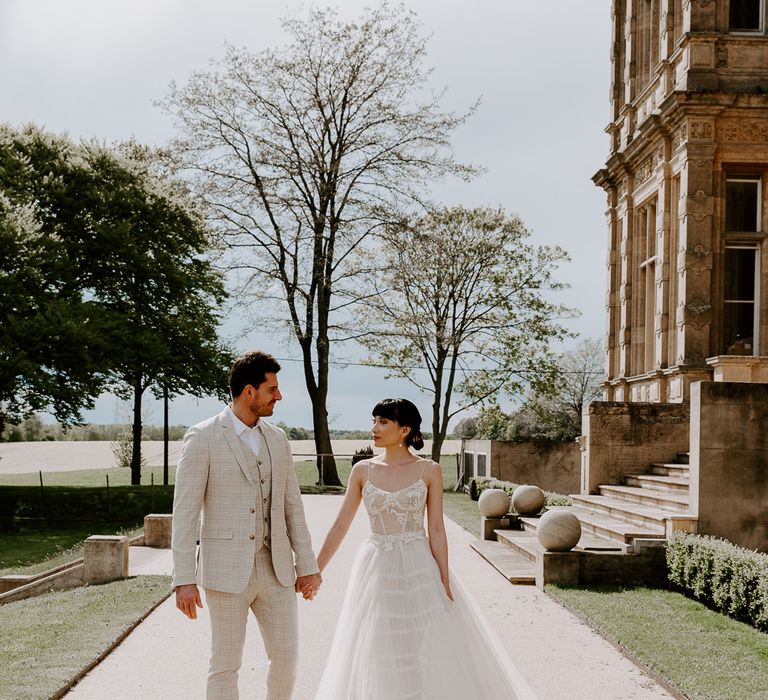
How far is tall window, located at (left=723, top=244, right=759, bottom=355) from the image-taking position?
19344mm

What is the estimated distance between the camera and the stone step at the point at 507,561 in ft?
40.1

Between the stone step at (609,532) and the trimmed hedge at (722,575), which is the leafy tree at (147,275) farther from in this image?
the trimmed hedge at (722,575)

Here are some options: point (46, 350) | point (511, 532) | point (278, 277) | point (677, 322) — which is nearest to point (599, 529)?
point (511, 532)

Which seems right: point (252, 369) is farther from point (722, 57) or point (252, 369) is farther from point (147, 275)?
point (147, 275)

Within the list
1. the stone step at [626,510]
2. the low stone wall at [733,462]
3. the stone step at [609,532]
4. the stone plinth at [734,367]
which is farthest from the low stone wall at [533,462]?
the low stone wall at [733,462]

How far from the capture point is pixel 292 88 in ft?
117

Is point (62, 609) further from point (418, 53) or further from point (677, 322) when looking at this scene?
point (418, 53)

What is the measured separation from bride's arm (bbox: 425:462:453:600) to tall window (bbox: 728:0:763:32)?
17440 millimetres

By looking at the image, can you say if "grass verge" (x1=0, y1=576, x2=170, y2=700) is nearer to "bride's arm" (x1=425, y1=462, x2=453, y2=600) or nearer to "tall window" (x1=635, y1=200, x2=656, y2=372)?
"bride's arm" (x1=425, y1=462, x2=453, y2=600)

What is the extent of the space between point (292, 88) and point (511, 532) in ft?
78.6

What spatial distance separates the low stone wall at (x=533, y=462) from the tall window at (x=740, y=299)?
36.7ft

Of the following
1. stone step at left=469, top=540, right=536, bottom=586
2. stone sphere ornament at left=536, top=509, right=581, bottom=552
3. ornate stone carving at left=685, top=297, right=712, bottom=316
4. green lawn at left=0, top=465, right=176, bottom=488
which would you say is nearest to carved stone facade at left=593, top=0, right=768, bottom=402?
ornate stone carving at left=685, top=297, right=712, bottom=316

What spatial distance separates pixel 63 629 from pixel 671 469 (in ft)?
36.4

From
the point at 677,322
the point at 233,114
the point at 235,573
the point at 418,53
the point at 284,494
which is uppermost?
the point at 418,53
